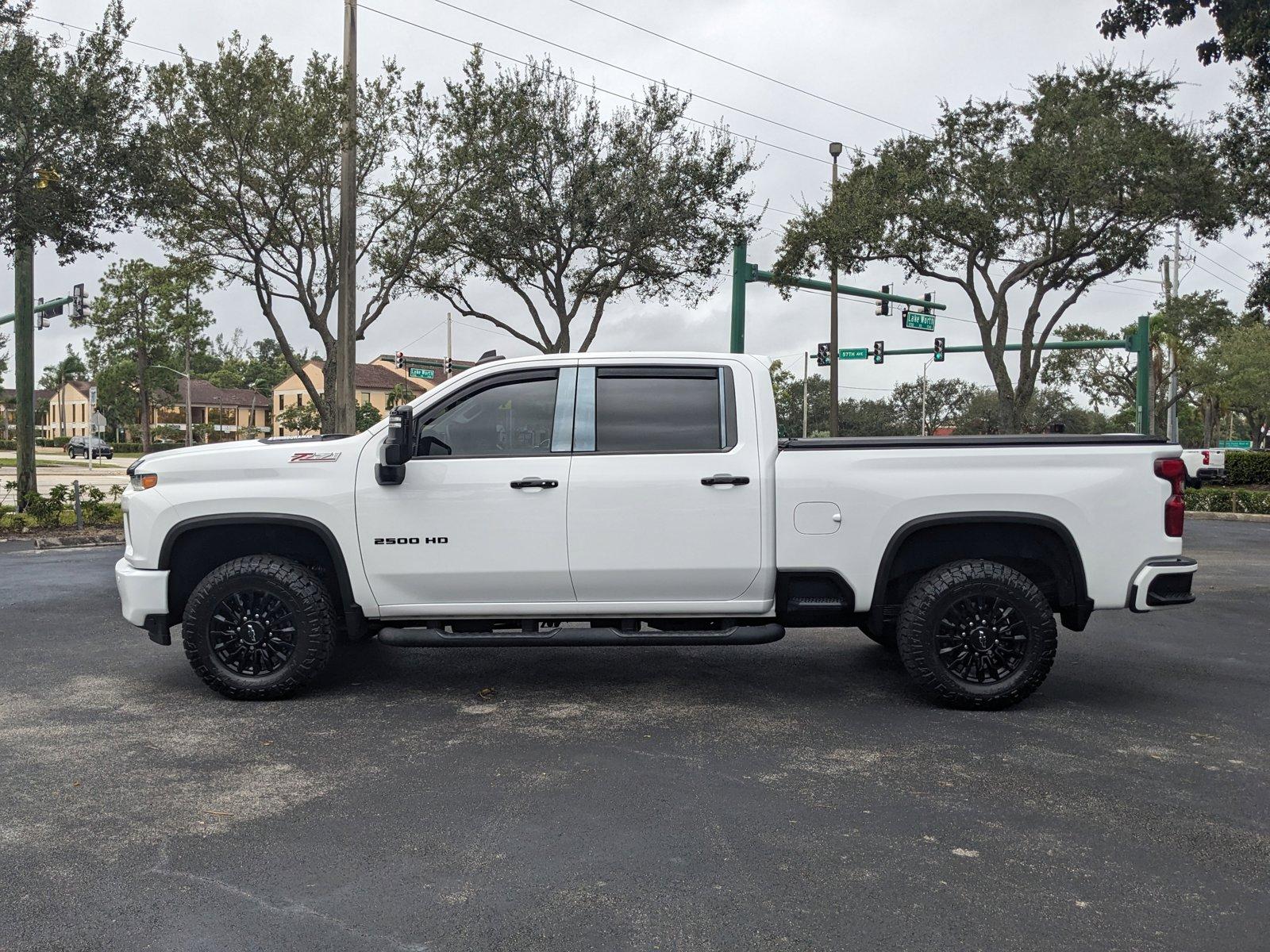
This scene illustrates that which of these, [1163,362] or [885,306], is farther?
[1163,362]

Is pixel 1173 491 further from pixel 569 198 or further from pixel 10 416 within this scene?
pixel 10 416

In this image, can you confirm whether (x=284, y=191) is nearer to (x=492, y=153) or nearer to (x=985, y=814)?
(x=492, y=153)

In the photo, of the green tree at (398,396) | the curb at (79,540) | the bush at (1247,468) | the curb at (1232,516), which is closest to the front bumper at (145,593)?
the curb at (79,540)

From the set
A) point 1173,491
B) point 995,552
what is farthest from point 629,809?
point 1173,491

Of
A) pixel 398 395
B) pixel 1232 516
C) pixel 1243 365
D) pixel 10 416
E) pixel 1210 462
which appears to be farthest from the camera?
pixel 10 416

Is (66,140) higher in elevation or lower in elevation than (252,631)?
higher

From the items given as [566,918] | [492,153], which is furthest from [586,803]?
[492,153]

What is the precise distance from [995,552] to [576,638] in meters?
A: 2.51

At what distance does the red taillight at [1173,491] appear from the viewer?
228 inches

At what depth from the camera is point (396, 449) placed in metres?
5.84

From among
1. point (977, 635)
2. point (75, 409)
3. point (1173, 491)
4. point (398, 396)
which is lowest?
point (977, 635)

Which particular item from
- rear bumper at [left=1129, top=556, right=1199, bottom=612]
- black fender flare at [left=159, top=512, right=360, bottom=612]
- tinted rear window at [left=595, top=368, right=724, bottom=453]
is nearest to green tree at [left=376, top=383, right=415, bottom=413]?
black fender flare at [left=159, top=512, right=360, bottom=612]

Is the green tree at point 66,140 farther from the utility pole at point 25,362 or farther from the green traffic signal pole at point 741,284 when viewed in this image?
the green traffic signal pole at point 741,284

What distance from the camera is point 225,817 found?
433cm
